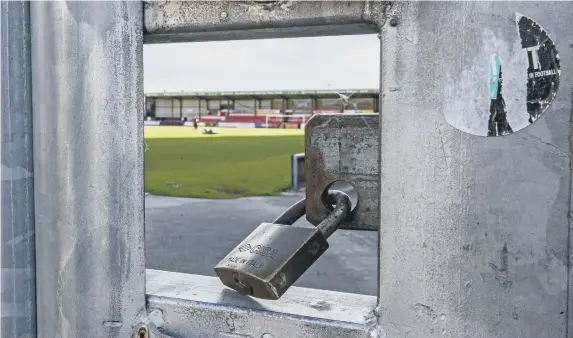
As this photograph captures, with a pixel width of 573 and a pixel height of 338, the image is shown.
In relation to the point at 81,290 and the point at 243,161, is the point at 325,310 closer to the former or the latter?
the point at 81,290

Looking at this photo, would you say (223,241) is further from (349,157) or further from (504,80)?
(504,80)

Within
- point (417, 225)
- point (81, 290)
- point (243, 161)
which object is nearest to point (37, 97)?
point (81, 290)

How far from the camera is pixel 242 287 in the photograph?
890 mm

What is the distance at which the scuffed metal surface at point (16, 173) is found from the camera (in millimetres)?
896

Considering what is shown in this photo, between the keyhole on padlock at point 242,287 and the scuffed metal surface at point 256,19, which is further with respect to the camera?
the keyhole on padlock at point 242,287

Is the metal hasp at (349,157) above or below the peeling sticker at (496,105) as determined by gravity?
below

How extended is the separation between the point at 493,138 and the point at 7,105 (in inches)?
27.1

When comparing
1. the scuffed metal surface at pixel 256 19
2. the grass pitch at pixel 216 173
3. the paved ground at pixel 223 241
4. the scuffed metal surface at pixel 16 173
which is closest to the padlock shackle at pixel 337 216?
the scuffed metal surface at pixel 256 19

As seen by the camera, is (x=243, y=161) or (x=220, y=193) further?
(x=243, y=161)

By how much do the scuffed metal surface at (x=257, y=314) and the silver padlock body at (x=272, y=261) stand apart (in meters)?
0.03

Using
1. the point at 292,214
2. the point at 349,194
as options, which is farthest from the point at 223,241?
the point at 349,194

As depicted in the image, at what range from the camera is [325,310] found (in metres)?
0.85

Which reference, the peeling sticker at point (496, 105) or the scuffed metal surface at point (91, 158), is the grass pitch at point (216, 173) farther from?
the peeling sticker at point (496, 105)

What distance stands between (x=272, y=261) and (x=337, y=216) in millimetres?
135
